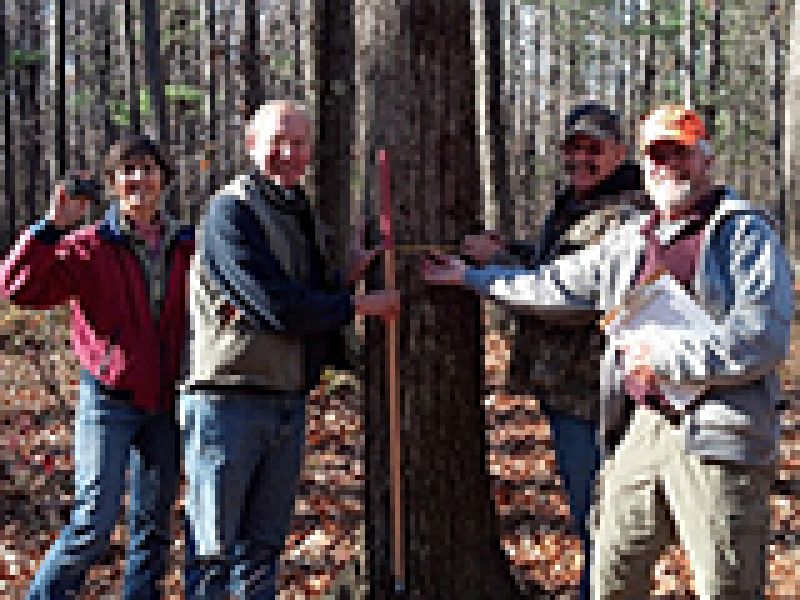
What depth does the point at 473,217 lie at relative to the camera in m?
4.64

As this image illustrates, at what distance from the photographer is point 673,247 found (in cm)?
352

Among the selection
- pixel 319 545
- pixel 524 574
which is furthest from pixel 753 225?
pixel 319 545

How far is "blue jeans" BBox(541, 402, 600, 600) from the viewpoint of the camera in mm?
4539

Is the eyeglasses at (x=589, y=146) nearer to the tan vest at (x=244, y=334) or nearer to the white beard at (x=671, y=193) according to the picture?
the white beard at (x=671, y=193)

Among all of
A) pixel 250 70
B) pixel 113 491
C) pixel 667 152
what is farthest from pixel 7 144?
pixel 667 152

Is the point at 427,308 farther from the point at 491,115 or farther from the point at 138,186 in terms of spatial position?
the point at 491,115

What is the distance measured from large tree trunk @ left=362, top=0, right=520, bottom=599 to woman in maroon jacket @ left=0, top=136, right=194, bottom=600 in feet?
3.12

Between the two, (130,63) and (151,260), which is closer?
(151,260)

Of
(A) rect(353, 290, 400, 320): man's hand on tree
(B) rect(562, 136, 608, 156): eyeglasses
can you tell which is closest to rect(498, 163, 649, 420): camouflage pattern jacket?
(B) rect(562, 136, 608, 156): eyeglasses

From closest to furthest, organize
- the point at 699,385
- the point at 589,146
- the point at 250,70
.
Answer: the point at 699,385, the point at 589,146, the point at 250,70

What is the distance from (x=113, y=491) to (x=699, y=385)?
8.53 ft

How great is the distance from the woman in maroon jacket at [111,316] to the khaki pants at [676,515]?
2.05 m

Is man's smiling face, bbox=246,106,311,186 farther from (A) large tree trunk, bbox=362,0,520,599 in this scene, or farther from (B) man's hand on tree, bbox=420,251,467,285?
(B) man's hand on tree, bbox=420,251,467,285

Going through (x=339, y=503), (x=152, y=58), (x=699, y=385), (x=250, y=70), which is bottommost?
(x=339, y=503)
